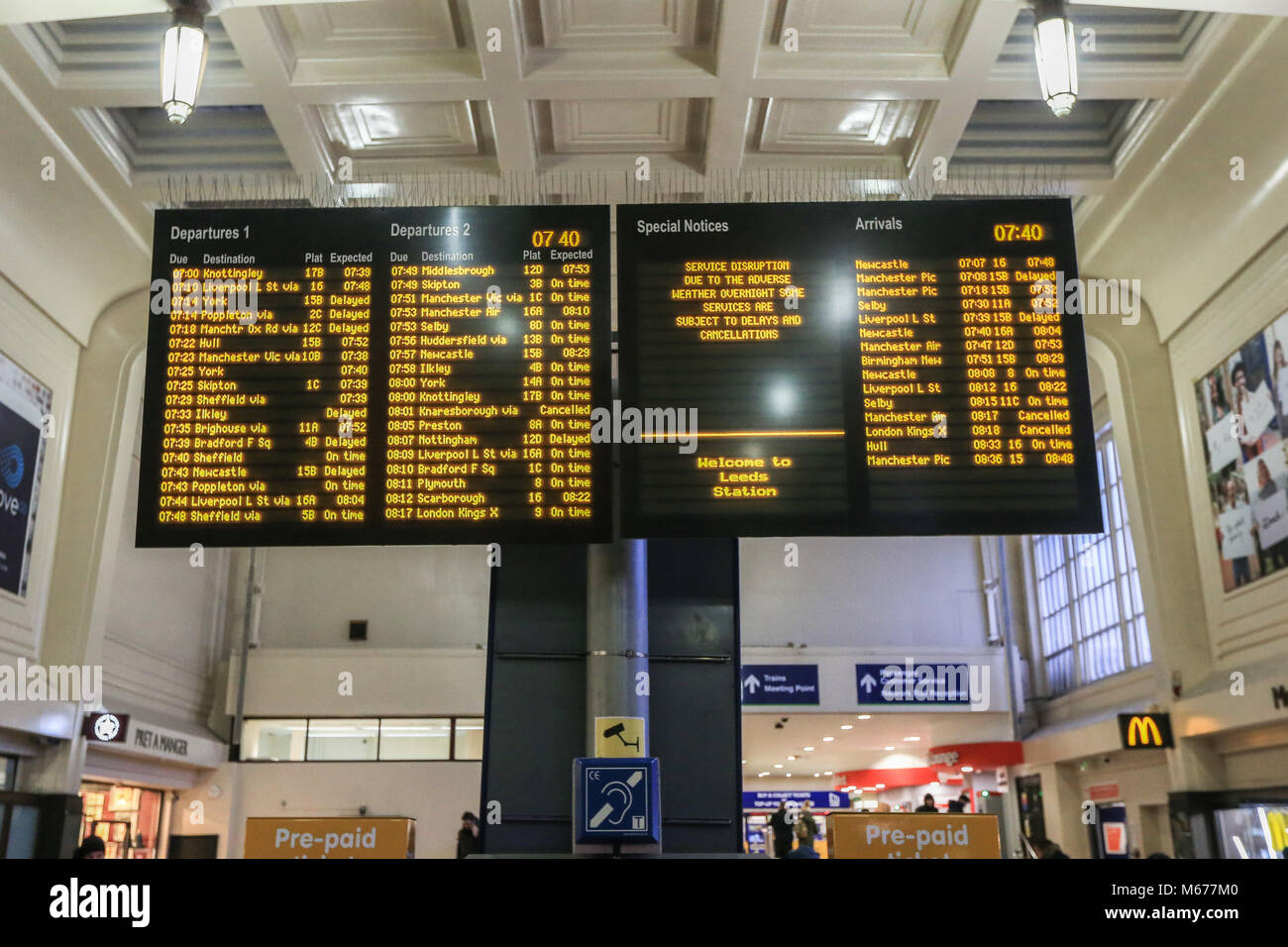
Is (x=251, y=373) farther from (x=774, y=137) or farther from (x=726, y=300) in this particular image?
(x=774, y=137)

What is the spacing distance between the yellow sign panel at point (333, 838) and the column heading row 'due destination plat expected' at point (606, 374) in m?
1.69

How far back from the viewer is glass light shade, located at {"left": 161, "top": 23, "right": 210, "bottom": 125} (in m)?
4.84

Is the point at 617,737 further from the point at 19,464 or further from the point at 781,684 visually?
the point at 781,684

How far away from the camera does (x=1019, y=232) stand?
6484 millimetres

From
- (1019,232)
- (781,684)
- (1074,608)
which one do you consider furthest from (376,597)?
(1019,232)

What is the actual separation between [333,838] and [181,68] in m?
4.17

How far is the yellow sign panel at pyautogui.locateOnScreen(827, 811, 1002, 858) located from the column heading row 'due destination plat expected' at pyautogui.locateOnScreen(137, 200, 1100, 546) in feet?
5.45

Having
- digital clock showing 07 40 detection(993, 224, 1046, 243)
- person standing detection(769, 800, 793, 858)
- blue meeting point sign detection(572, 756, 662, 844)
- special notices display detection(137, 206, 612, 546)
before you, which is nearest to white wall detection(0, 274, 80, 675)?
special notices display detection(137, 206, 612, 546)

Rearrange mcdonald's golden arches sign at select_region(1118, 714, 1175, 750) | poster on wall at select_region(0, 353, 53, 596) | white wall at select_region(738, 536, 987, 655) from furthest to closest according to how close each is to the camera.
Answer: white wall at select_region(738, 536, 987, 655) < mcdonald's golden arches sign at select_region(1118, 714, 1175, 750) < poster on wall at select_region(0, 353, 53, 596)

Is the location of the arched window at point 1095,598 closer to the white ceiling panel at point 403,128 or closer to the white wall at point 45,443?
the white ceiling panel at point 403,128

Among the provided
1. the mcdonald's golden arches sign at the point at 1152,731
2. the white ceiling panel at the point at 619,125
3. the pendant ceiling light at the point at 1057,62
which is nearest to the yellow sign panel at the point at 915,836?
the pendant ceiling light at the point at 1057,62

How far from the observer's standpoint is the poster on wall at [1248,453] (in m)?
8.72

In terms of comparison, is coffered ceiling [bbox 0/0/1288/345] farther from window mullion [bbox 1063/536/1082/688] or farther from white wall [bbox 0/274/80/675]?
window mullion [bbox 1063/536/1082/688]
